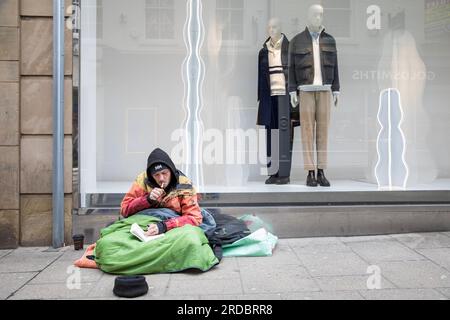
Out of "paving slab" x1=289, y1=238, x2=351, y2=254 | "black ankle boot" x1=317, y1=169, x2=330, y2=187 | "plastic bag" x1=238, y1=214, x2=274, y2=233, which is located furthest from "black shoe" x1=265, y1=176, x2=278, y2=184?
"paving slab" x1=289, y1=238, x2=351, y2=254

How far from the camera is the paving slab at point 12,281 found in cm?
361

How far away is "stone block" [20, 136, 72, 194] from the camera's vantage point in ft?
16.6

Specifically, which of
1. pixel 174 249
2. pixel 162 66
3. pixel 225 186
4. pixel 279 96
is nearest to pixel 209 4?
pixel 162 66

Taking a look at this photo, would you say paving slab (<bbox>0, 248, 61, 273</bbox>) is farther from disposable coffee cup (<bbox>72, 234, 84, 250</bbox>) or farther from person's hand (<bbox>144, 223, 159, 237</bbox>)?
person's hand (<bbox>144, 223, 159, 237</bbox>)

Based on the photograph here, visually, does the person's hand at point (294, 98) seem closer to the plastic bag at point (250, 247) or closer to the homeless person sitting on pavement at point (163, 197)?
the plastic bag at point (250, 247)

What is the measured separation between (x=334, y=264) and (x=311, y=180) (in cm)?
206

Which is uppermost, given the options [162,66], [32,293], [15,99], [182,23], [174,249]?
[182,23]

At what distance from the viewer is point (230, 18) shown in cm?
668

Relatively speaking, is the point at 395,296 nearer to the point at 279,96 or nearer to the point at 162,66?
the point at 279,96


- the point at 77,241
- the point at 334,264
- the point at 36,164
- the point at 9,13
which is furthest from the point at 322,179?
the point at 9,13

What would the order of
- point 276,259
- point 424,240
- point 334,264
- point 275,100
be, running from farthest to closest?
1. point 275,100
2. point 424,240
3. point 276,259
4. point 334,264

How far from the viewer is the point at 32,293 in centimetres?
357

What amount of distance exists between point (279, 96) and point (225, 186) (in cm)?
152

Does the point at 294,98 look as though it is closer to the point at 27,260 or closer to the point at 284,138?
the point at 284,138
